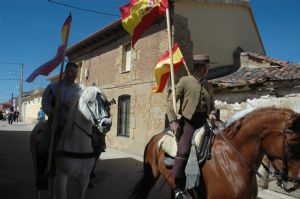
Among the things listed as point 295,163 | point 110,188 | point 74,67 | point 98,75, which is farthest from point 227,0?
point 295,163

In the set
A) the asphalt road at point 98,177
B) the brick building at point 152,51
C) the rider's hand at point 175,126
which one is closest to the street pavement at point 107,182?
the asphalt road at point 98,177

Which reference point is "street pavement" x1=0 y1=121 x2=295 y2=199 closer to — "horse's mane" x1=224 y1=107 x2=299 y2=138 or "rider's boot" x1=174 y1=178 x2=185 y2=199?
"rider's boot" x1=174 y1=178 x2=185 y2=199

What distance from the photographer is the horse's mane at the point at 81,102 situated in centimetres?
416

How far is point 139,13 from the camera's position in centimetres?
534

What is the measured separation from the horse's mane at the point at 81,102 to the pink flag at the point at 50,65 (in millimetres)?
664

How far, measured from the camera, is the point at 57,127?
4.42 m

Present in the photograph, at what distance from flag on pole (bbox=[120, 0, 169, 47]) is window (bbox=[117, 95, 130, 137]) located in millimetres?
9220

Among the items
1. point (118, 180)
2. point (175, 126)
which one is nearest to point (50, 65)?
point (175, 126)

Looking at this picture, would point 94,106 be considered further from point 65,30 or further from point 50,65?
point 65,30

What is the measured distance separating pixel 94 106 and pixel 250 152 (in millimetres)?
1994

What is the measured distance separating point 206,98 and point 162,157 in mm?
1122

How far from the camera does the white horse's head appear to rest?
4.01 m

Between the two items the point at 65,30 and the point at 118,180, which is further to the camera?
the point at 118,180

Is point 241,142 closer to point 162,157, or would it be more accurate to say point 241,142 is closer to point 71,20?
point 162,157
